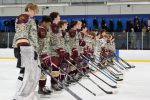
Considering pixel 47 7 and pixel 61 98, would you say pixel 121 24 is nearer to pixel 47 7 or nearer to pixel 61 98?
pixel 47 7

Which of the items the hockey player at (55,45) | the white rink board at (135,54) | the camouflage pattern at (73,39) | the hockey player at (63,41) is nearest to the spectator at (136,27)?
the white rink board at (135,54)

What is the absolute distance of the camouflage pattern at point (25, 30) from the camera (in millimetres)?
5086

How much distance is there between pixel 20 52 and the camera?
5047mm

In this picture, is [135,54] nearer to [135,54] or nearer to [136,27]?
[135,54]

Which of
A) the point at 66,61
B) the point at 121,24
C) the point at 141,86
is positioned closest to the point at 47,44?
the point at 66,61

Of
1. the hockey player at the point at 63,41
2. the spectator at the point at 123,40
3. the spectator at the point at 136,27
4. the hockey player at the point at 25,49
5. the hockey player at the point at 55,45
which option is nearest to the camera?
the hockey player at the point at 25,49

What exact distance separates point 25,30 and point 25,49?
26 cm

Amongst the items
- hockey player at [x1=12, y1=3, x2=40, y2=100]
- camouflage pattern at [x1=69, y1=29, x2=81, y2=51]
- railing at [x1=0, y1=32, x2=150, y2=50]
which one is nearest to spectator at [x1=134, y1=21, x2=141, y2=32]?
railing at [x1=0, y1=32, x2=150, y2=50]

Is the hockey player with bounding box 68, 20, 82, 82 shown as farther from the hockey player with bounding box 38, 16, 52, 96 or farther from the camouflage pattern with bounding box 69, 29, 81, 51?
the hockey player with bounding box 38, 16, 52, 96

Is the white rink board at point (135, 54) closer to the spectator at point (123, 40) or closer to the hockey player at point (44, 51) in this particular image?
the spectator at point (123, 40)

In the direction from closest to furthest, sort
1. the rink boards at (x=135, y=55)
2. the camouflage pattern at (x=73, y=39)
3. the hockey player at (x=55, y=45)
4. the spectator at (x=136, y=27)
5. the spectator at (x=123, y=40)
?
the hockey player at (x=55, y=45) < the camouflage pattern at (x=73, y=39) < the rink boards at (x=135, y=55) < the spectator at (x=123, y=40) < the spectator at (x=136, y=27)

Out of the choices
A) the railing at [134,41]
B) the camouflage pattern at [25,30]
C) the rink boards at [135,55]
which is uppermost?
the camouflage pattern at [25,30]

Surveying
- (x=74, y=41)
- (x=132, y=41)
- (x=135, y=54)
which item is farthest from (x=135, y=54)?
(x=74, y=41)

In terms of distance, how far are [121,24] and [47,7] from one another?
4.81 m
